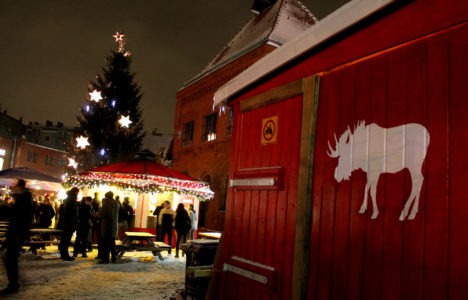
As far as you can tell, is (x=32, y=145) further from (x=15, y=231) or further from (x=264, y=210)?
(x=264, y=210)

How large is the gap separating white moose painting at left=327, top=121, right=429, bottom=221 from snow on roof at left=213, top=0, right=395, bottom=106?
0.96 metres

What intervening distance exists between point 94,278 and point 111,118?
2118 cm

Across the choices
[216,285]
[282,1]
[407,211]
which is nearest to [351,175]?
[407,211]

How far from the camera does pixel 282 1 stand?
896 inches

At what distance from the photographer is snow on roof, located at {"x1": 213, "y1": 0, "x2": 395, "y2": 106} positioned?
330 centimetres

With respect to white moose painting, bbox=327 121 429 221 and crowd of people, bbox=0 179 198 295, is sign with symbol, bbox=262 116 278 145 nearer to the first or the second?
white moose painting, bbox=327 121 429 221

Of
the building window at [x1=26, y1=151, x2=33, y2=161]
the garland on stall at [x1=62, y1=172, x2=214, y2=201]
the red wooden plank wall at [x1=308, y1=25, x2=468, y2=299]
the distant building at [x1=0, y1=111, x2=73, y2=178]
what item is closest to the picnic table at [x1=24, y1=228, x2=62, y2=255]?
the garland on stall at [x1=62, y1=172, x2=214, y2=201]

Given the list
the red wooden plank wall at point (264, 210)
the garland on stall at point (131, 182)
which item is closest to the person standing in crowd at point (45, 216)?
the garland on stall at point (131, 182)

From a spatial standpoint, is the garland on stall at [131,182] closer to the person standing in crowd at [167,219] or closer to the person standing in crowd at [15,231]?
the person standing in crowd at [167,219]

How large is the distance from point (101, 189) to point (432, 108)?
Result: 50.8 ft

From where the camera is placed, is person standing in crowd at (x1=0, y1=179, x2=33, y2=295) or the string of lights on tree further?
the string of lights on tree

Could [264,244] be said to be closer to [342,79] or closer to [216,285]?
[216,285]

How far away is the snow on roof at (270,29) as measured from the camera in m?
19.7

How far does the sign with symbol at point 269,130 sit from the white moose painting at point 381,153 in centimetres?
90
